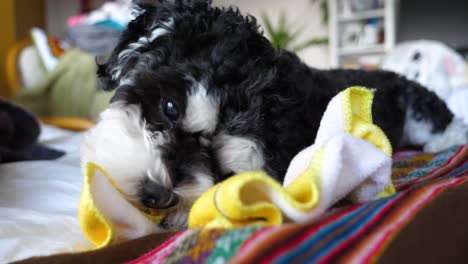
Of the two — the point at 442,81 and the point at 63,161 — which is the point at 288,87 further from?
the point at 442,81

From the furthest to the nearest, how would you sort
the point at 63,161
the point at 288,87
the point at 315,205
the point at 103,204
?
the point at 63,161 < the point at 288,87 < the point at 103,204 < the point at 315,205

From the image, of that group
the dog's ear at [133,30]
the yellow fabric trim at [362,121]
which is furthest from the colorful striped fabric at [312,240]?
the dog's ear at [133,30]

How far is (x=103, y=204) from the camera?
0.87m

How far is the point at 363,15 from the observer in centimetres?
529

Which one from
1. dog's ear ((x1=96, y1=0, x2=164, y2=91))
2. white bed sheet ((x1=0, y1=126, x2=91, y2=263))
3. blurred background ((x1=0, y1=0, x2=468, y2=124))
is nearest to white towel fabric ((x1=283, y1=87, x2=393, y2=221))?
white bed sheet ((x1=0, y1=126, x2=91, y2=263))

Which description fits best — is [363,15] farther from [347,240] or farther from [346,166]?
[347,240]

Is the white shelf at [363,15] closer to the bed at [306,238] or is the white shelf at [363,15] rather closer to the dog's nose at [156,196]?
the bed at [306,238]

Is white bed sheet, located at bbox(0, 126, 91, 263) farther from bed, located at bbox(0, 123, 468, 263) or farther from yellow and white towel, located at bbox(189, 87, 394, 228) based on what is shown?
yellow and white towel, located at bbox(189, 87, 394, 228)

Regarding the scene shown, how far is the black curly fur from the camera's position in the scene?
1020 mm

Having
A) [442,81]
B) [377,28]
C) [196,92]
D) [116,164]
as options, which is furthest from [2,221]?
[377,28]

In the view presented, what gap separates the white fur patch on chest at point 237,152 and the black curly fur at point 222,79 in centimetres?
2

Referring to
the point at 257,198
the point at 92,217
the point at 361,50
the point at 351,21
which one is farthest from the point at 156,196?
the point at 351,21

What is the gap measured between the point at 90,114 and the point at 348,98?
11.8 feet

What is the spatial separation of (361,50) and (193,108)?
4755 millimetres
